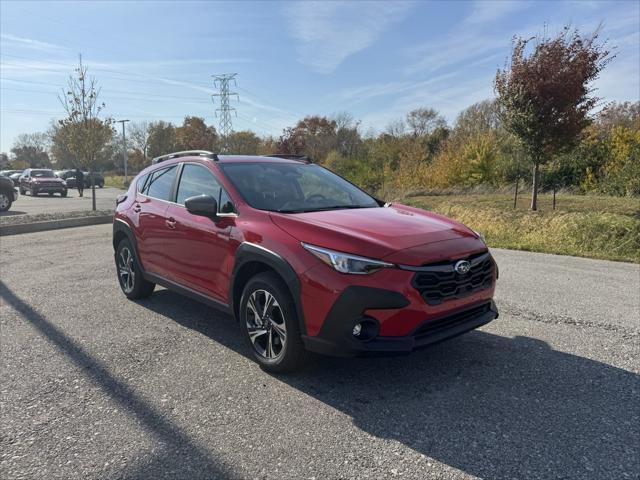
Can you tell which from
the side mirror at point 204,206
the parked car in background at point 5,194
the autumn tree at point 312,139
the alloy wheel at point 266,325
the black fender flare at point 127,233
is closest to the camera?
the alloy wheel at point 266,325

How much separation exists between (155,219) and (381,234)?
2.79m

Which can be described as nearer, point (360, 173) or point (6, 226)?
point (6, 226)

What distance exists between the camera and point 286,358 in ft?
11.3

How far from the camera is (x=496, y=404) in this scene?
3.17 m

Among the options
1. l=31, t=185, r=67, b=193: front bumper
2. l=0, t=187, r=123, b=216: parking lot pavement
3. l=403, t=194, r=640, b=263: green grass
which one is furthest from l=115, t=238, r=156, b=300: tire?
l=31, t=185, r=67, b=193: front bumper

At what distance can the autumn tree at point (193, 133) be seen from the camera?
43919 millimetres

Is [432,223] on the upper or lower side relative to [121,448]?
upper

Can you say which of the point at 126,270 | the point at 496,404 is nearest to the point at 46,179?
the point at 126,270

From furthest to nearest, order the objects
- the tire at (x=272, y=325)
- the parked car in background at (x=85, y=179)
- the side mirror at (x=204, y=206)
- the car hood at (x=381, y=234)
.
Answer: the parked car in background at (x=85, y=179) < the side mirror at (x=204, y=206) < the tire at (x=272, y=325) < the car hood at (x=381, y=234)

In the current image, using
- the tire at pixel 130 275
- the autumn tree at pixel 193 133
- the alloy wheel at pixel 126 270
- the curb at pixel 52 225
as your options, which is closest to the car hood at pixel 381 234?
the tire at pixel 130 275

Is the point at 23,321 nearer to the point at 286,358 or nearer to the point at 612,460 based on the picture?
the point at 286,358

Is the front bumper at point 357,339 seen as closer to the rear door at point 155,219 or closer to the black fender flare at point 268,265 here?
the black fender flare at point 268,265

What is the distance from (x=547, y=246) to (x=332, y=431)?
325 inches

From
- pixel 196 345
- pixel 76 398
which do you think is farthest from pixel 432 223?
pixel 76 398
